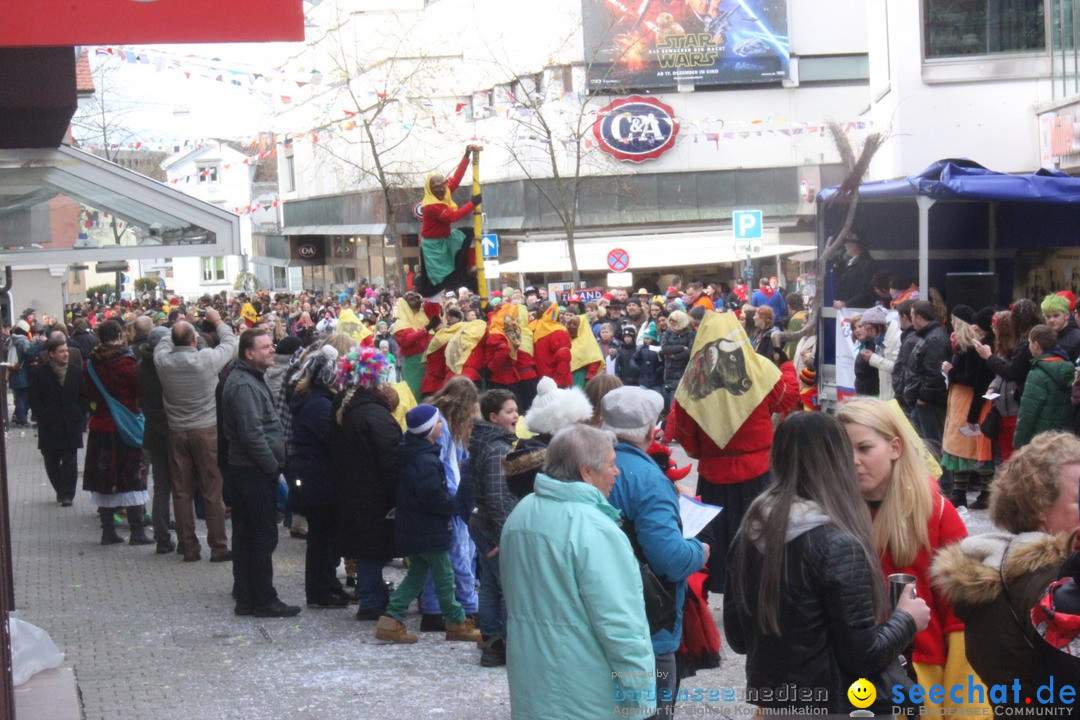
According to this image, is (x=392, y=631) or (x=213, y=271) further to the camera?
(x=213, y=271)

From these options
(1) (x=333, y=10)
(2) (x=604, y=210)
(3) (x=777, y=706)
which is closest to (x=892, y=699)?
(3) (x=777, y=706)

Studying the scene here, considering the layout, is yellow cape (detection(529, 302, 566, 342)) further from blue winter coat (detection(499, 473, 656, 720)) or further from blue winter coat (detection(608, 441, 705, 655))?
blue winter coat (detection(499, 473, 656, 720))

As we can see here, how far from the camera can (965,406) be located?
11328mm

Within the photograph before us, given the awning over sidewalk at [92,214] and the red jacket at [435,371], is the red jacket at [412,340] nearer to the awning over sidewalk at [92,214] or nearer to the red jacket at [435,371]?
the red jacket at [435,371]

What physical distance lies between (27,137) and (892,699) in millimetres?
5695

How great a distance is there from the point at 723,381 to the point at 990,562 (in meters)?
4.01

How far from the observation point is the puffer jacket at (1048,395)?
9.66 metres

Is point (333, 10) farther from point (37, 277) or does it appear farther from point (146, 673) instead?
point (146, 673)

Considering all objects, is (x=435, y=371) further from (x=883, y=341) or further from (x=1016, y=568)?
(x=1016, y=568)

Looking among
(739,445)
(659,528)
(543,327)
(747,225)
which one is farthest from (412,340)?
(747,225)

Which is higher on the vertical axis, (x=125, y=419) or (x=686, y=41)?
(x=686, y=41)

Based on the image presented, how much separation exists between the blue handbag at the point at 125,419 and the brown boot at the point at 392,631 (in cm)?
428

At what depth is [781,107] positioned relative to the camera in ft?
134

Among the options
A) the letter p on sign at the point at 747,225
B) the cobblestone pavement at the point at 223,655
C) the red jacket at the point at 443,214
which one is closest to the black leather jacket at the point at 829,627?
the cobblestone pavement at the point at 223,655
